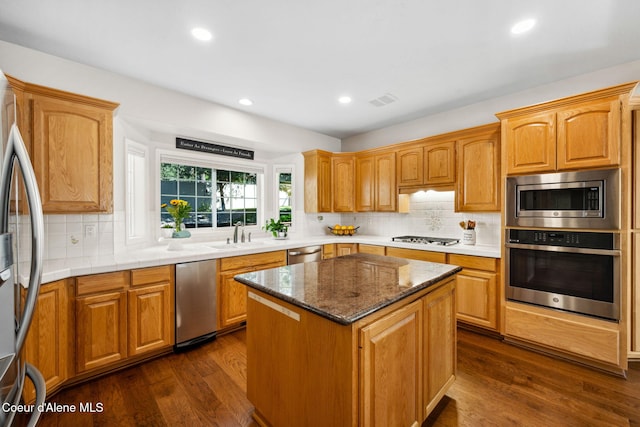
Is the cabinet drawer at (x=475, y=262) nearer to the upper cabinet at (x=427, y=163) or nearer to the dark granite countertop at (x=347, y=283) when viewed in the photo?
the upper cabinet at (x=427, y=163)

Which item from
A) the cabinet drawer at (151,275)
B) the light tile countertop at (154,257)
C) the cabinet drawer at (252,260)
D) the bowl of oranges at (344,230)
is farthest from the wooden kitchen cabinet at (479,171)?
the cabinet drawer at (151,275)

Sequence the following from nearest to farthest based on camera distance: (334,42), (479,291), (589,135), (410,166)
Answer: (334,42), (589,135), (479,291), (410,166)

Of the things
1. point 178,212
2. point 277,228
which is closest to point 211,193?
point 178,212

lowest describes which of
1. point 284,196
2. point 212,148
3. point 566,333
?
point 566,333

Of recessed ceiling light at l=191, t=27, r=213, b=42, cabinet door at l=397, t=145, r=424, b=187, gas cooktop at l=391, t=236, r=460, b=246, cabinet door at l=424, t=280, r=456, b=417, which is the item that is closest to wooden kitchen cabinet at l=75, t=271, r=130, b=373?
recessed ceiling light at l=191, t=27, r=213, b=42

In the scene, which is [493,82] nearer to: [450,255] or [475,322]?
[450,255]

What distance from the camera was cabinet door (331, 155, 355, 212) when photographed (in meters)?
4.52

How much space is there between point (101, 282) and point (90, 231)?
62cm

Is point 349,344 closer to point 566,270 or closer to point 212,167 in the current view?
point 566,270

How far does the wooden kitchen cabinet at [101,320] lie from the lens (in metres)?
2.06

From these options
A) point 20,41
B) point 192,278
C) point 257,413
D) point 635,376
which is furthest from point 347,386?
point 20,41

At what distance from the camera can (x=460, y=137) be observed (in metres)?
3.30

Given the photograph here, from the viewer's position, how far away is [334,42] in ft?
7.12

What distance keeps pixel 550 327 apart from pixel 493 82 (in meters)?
2.46
